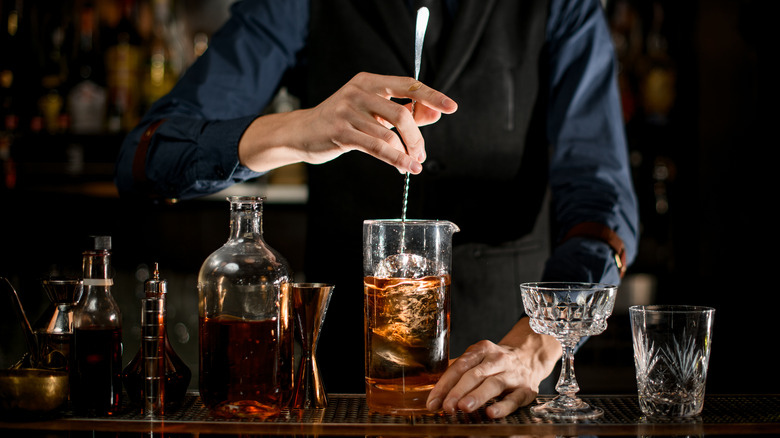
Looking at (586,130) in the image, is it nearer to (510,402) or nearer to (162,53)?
(510,402)

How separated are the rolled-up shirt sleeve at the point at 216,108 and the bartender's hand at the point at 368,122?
0.60 ft

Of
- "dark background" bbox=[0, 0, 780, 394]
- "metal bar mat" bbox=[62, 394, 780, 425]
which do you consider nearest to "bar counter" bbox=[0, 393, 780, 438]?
"metal bar mat" bbox=[62, 394, 780, 425]

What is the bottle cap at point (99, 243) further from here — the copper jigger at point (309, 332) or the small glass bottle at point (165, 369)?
the copper jigger at point (309, 332)

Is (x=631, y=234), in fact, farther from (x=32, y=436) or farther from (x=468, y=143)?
(x=32, y=436)

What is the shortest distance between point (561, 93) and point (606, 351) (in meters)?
1.22

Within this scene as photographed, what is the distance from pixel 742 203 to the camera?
248 centimetres

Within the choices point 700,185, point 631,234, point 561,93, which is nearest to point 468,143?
point 561,93

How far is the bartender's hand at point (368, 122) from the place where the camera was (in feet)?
3.07

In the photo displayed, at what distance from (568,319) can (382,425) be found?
0.26 metres

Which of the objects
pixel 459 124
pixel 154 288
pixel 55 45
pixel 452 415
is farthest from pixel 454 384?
pixel 55 45

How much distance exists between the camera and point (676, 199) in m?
2.64

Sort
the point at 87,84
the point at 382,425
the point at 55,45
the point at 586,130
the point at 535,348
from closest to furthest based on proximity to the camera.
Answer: the point at 382,425 → the point at 535,348 → the point at 586,130 → the point at 87,84 → the point at 55,45

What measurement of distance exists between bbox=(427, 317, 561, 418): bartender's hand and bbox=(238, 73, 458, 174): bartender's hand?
254mm

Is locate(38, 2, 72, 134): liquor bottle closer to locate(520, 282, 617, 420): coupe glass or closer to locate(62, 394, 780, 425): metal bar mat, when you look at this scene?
locate(62, 394, 780, 425): metal bar mat
